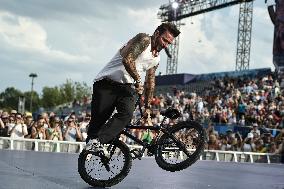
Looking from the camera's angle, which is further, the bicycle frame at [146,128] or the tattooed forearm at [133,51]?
the bicycle frame at [146,128]

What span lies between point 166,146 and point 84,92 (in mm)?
93191

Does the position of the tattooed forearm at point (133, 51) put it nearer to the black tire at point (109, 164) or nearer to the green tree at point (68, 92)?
the black tire at point (109, 164)

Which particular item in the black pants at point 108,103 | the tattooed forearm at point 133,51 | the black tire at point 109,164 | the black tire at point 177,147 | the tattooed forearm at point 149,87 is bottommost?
the black tire at point 109,164

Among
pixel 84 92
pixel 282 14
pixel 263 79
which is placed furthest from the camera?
pixel 84 92

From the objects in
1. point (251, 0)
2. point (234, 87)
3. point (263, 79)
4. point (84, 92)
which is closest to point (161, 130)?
point (263, 79)

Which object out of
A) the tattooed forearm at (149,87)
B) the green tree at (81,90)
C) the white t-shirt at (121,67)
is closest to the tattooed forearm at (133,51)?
the white t-shirt at (121,67)

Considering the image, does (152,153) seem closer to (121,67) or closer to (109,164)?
(109,164)

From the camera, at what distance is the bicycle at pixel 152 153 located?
18.9 feet

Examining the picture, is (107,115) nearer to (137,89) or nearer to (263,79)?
(137,89)

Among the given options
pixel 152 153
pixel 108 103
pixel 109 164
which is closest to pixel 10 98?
pixel 152 153

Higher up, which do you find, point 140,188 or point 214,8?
point 214,8

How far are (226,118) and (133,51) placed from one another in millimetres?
17649

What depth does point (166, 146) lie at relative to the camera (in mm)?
6125

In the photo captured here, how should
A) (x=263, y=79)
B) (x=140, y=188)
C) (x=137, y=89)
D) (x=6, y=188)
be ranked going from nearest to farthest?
(x=6, y=188) < (x=140, y=188) < (x=137, y=89) < (x=263, y=79)
